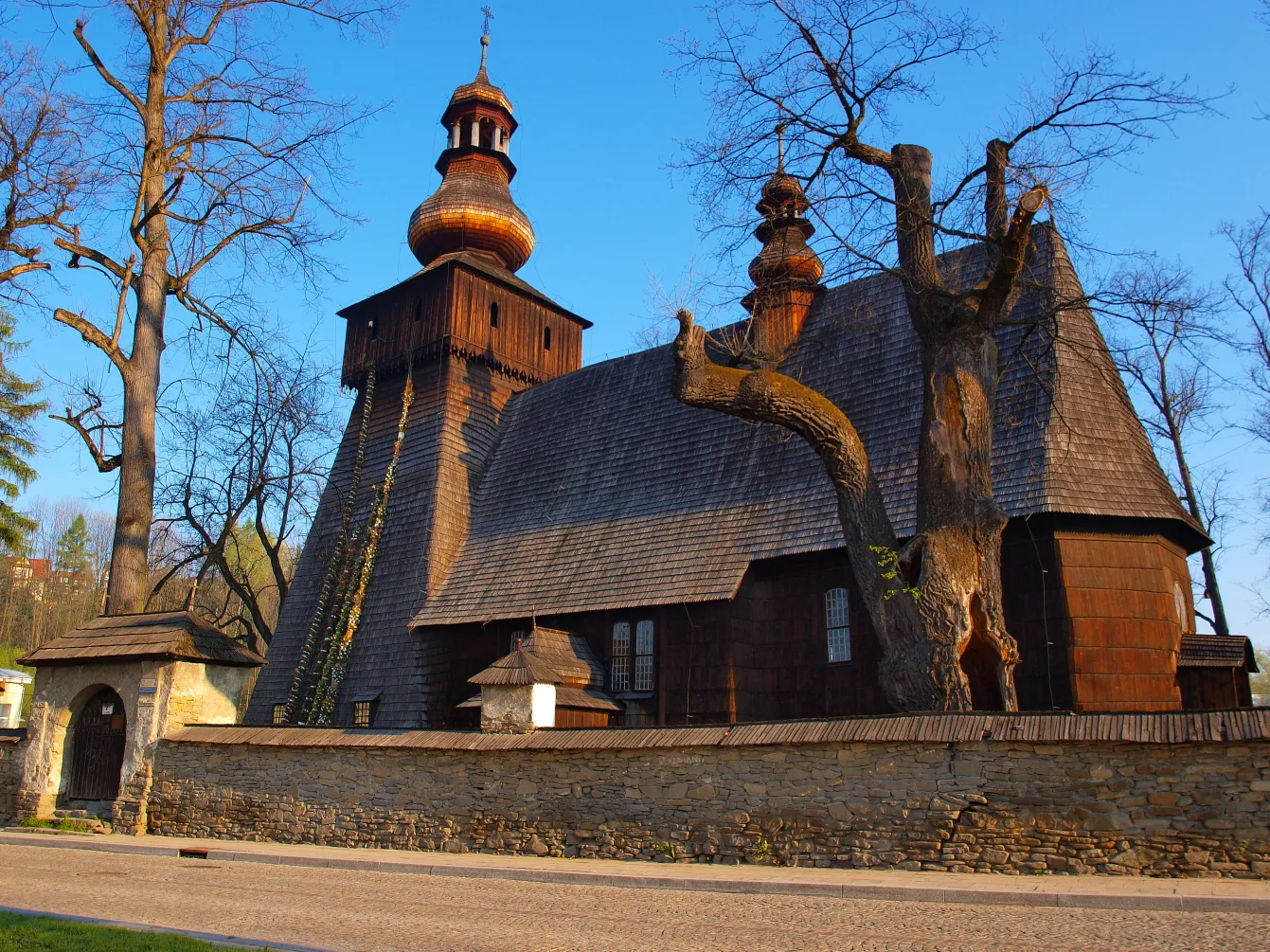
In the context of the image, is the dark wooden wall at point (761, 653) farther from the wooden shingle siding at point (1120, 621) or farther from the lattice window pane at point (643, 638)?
the wooden shingle siding at point (1120, 621)

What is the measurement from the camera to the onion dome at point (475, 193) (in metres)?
26.7

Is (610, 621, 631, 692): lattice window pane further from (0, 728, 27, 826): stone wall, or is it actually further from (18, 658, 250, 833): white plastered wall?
(0, 728, 27, 826): stone wall

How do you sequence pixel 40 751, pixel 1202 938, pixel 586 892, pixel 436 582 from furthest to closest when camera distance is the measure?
pixel 436 582
pixel 40 751
pixel 586 892
pixel 1202 938

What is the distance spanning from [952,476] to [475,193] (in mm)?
18571

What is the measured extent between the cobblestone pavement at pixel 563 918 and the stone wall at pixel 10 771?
22.1ft

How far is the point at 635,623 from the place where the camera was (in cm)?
1784

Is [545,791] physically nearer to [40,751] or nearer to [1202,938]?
[1202,938]

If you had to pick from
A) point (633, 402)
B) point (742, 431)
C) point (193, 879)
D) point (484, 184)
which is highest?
point (484, 184)

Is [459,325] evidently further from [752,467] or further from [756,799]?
[756,799]

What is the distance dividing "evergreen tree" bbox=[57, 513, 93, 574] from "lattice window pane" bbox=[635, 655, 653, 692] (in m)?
41.0

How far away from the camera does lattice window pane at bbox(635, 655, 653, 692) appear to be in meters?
17.4

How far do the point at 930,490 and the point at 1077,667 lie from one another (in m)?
3.71

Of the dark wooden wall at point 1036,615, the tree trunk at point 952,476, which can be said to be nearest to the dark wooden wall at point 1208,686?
the dark wooden wall at point 1036,615

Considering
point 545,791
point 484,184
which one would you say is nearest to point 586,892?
point 545,791
